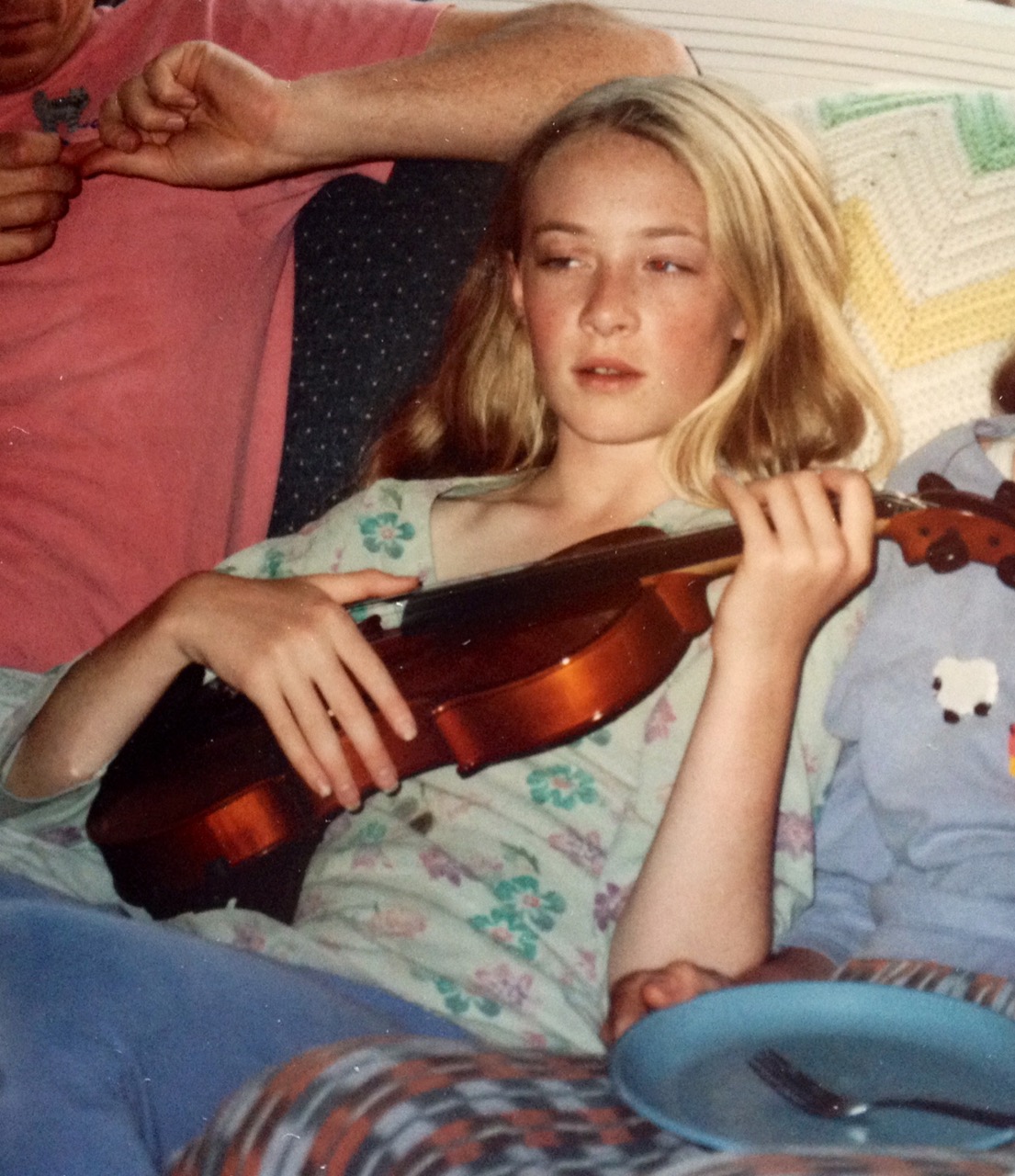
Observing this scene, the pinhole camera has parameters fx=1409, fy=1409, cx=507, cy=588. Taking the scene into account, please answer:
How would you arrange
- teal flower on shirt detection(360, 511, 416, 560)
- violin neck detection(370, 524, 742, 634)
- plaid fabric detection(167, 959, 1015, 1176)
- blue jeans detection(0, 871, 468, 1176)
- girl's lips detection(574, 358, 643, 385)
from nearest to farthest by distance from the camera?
plaid fabric detection(167, 959, 1015, 1176) < blue jeans detection(0, 871, 468, 1176) < violin neck detection(370, 524, 742, 634) < girl's lips detection(574, 358, 643, 385) < teal flower on shirt detection(360, 511, 416, 560)

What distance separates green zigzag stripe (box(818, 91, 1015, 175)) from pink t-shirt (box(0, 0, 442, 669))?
381mm

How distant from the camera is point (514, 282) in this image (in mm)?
1151

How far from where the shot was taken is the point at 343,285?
121 centimetres

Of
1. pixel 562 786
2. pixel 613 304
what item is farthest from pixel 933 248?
pixel 562 786

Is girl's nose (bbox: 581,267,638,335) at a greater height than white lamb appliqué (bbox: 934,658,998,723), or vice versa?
girl's nose (bbox: 581,267,638,335)

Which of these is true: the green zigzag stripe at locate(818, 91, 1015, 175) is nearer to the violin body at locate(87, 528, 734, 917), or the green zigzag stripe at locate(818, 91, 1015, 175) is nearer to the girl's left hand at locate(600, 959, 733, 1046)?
the violin body at locate(87, 528, 734, 917)

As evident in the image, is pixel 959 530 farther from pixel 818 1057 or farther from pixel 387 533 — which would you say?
pixel 387 533

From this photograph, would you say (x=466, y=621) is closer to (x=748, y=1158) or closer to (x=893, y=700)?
(x=893, y=700)

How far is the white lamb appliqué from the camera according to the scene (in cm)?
89

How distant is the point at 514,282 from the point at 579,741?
1.33 ft

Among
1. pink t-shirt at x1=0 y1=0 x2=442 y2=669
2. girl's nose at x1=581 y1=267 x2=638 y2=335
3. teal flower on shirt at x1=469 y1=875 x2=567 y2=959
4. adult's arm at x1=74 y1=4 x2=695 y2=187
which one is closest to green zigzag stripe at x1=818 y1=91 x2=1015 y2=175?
adult's arm at x1=74 y1=4 x2=695 y2=187

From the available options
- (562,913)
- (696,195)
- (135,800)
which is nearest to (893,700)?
(562,913)

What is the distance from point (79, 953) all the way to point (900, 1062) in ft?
1.40

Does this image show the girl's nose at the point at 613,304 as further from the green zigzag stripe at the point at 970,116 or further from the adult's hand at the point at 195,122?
the adult's hand at the point at 195,122
